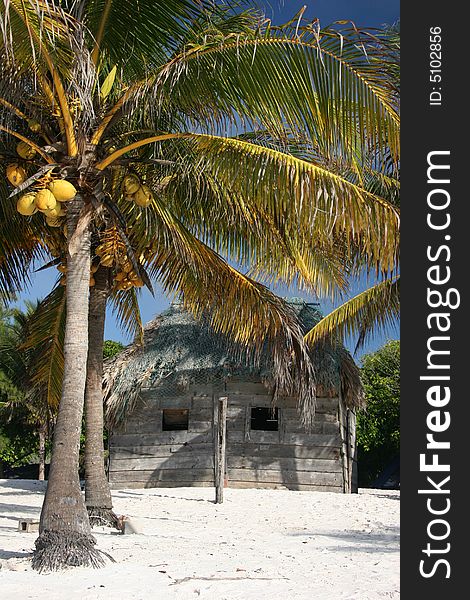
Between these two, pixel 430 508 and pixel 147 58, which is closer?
pixel 430 508

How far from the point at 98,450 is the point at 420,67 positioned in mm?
6348

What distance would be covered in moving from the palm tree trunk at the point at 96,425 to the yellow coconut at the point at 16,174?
202cm

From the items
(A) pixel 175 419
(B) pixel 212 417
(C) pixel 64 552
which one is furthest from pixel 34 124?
(A) pixel 175 419

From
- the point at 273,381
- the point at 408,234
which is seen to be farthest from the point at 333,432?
the point at 408,234

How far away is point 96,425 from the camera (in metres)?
Answer: 9.49

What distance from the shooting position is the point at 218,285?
Result: 9.12m

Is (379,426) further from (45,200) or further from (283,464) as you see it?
(45,200)

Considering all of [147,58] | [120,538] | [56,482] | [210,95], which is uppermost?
[147,58]

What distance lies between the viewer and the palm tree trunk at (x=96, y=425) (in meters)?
9.19

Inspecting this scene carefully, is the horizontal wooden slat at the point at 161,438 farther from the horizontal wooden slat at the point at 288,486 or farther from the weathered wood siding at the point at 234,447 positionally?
the horizontal wooden slat at the point at 288,486

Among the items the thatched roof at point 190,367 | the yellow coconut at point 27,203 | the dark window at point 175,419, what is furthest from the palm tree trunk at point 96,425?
the dark window at point 175,419

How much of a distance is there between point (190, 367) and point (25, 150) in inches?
369

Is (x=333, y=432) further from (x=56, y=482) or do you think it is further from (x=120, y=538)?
(x=56, y=482)

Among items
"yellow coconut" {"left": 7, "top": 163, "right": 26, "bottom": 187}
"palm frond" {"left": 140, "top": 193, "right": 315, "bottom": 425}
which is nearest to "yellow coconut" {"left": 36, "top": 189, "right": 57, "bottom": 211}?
"yellow coconut" {"left": 7, "top": 163, "right": 26, "bottom": 187}
